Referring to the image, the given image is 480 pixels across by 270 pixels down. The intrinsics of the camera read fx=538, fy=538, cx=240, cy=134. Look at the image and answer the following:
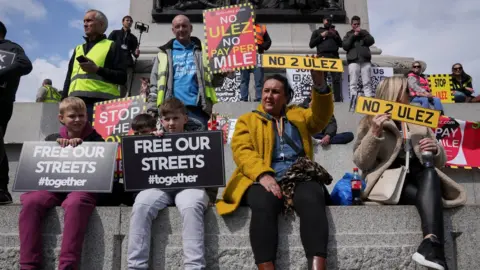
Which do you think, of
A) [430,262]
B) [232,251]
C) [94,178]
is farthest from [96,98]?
[430,262]

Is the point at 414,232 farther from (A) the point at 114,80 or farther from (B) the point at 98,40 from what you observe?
(B) the point at 98,40

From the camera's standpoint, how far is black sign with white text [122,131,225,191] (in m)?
4.47

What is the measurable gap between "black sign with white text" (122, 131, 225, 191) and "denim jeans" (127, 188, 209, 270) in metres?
0.20

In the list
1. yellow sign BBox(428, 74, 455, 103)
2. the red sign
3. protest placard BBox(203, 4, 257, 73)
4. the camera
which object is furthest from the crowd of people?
yellow sign BBox(428, 74, 455, 103)

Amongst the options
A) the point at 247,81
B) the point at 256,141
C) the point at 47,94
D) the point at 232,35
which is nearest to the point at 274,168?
the point at 256,141

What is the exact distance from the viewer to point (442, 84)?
12375mm

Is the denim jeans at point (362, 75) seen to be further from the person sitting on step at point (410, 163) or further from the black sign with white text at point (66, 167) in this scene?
the black sign with white text at point (66, 167)

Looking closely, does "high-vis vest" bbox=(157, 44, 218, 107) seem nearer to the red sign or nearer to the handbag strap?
the handbag strap

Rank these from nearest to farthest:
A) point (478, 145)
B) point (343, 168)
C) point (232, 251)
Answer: point (232, 251) < point (343, 168) < point (478, 145)

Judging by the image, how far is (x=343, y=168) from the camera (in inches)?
299

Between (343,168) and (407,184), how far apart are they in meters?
3.06

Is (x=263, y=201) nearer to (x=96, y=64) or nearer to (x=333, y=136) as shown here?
(x=96, y=64)

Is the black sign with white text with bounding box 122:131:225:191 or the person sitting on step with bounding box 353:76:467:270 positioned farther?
the black sign with white text with bounding box 122:131:225:191

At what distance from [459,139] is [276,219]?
215 inches
